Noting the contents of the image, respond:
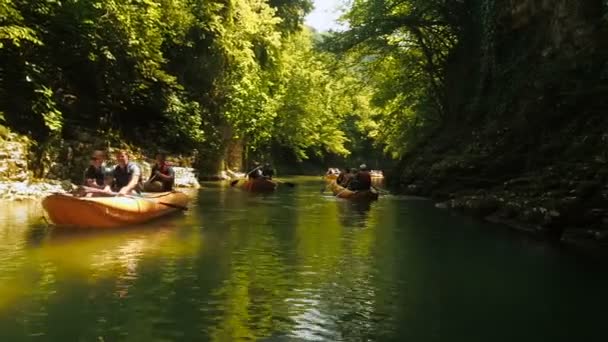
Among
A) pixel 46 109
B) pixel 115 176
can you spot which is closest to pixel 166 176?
pixel 115 176

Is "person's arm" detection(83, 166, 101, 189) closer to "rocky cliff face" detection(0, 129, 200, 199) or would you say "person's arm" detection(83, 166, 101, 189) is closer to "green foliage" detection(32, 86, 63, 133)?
"rocky cliff face" detection(0, 129, 200, 199)

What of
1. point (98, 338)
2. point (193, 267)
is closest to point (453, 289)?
point (193, 267)

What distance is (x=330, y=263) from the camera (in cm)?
966

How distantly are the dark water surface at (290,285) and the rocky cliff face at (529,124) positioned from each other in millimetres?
1772

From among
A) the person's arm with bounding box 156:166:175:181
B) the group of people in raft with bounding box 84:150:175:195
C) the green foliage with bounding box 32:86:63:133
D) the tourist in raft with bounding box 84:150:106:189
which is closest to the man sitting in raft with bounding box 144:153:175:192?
the person's arm with bounding box 156:166:175:181

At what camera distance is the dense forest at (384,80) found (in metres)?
17.3

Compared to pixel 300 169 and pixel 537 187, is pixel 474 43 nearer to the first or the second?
pixel 537 187

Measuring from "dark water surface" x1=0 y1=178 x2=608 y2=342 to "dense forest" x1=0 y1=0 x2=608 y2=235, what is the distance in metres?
3.81

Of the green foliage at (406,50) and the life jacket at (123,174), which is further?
the green foliage at (406,50)

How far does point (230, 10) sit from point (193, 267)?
2463cm

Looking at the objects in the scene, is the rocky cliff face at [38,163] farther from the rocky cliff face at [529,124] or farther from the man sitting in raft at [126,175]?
the rocky cliff face at [529,124]

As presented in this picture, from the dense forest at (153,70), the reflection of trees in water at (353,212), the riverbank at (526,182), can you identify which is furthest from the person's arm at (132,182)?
the riverbank at (526,182)

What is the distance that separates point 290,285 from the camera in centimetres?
803

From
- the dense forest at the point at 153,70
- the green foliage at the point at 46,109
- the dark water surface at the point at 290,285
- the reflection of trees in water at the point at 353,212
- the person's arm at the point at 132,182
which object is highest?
the dense forest at the point at 153,70
